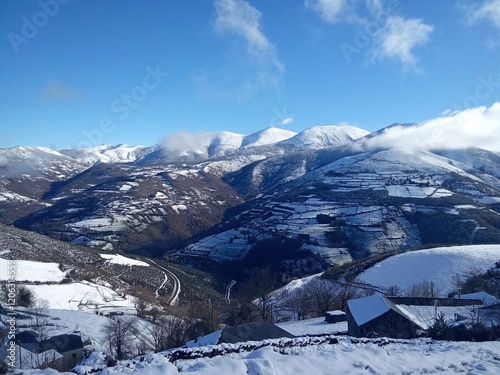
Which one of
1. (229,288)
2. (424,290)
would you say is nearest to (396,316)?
(424,290)

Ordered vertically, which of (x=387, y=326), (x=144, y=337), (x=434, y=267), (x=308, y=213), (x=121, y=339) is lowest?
(x=144, y=337)

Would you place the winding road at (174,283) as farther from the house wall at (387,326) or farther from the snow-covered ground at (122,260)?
the house wall at (387,326)

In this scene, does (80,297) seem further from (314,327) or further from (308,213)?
(308,213)

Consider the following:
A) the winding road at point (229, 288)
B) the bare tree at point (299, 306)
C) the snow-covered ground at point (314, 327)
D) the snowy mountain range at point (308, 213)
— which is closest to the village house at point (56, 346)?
the snow-covered ground at point (314, 327)

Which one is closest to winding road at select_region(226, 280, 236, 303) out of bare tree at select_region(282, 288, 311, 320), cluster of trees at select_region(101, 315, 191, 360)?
bare tree at select_region(282, 288, 311, 320)

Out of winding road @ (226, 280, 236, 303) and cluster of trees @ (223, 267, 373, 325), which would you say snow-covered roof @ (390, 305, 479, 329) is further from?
winding road @ (226, 280, 236, 303)
